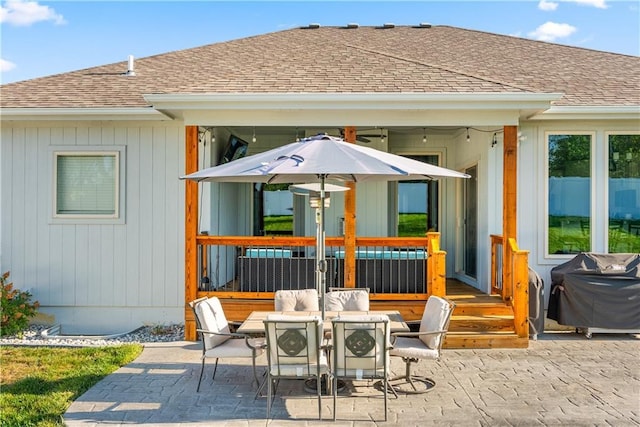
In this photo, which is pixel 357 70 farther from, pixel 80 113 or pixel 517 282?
pixel 80 113

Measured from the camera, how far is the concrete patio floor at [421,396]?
14.4 feet

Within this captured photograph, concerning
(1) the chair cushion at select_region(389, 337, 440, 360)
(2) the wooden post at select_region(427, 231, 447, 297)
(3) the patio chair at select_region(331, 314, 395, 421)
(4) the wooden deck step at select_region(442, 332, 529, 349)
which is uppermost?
(2) the wooden post at select_region(427, 231, 447, 297)

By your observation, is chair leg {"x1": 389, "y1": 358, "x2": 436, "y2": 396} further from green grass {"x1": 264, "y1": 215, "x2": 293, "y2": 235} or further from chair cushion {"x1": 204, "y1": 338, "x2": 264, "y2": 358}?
green grass {"x1": 264, "y1": 215, "x2": 293, "y2": 235}

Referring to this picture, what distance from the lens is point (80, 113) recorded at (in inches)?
306

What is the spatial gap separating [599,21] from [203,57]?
8868 millimetres

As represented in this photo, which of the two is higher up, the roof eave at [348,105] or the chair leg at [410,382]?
the roof eave at [348,105]

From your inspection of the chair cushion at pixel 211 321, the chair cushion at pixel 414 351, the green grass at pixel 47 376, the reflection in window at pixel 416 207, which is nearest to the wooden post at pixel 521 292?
the chair cushion at pixel 414 351

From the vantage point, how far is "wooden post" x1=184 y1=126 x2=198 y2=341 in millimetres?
7184

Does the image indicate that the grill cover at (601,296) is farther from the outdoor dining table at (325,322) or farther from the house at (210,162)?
Answer: the outdoor dining table at (325,322)

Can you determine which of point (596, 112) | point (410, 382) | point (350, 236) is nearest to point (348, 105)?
point (350, 236)

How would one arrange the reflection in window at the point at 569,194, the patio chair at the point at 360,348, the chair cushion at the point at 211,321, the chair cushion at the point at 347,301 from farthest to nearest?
the reflection in window at the point at 569,194 → the chair cushion at the point at 347,301 → the chair cushion at the point at 211,321 → the patio chair at the point at 360,348

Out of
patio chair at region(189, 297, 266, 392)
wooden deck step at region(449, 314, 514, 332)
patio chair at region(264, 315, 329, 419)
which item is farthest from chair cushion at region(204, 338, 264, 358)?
wooden deck step at region(449, 314, 514, 332)

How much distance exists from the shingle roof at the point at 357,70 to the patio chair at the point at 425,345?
3101 mm

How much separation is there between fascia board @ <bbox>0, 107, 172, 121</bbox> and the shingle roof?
0.15 m
